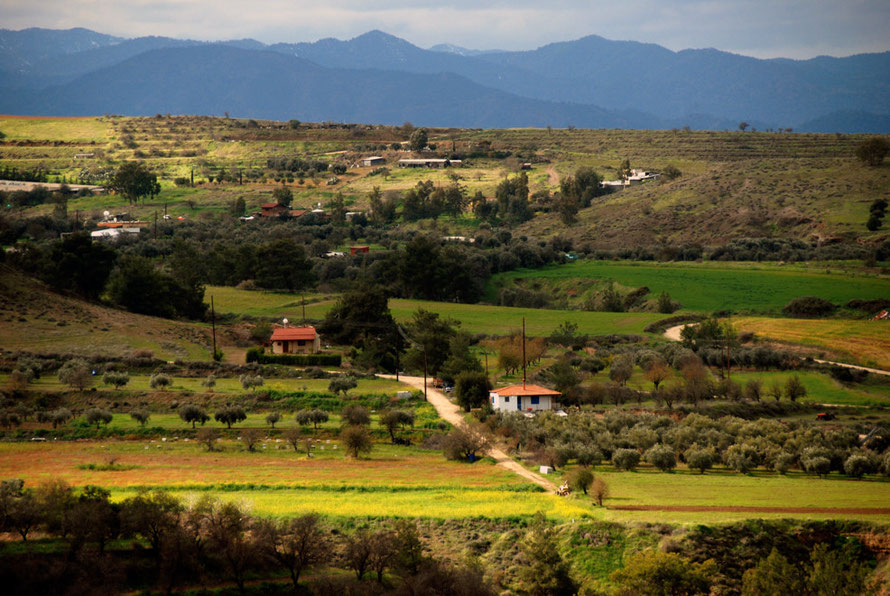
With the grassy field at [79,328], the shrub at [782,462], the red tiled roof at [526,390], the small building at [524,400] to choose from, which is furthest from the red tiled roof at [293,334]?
the shrub at [782,462]

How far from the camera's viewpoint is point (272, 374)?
186ft

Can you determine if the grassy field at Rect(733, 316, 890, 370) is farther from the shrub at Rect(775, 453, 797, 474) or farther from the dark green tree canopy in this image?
the dark green tree canopy

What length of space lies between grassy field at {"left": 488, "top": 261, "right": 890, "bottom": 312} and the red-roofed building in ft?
96.9

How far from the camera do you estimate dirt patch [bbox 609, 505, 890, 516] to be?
28469 millimetres

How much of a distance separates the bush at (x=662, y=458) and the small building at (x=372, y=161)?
116 metres

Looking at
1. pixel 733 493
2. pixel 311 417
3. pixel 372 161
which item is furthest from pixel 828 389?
pixel 372 161

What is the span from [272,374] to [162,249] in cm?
4674

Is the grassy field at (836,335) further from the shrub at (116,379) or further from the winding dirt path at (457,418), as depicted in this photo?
the shrub at (116,379)

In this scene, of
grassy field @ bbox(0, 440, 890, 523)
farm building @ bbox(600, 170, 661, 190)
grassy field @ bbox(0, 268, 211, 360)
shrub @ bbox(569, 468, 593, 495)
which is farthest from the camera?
farm building @ bbox(600, 170, 661, 190)

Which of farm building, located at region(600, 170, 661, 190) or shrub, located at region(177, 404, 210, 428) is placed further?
farm building, located at region(600, 170, 661, 190)

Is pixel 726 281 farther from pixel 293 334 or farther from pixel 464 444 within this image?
pixel 464 444

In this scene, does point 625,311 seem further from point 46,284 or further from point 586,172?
point 586,172

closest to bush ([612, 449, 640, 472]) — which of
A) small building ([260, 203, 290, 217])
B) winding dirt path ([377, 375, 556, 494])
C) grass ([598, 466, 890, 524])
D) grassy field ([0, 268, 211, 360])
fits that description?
grass ([598, 466, 890, 524])

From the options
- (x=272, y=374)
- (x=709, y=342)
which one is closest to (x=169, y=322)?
(x=272, y=374)
